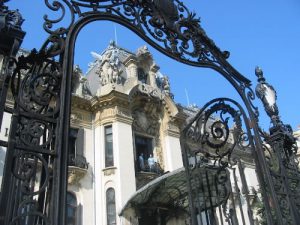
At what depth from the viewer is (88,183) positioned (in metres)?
16.2

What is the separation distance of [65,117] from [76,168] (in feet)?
41.6

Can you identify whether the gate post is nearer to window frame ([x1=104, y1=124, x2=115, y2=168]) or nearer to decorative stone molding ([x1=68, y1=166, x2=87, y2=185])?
decorative stone molding ([x1=68, y1=166, x2=87, y2=185])

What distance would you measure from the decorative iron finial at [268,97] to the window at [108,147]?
37.7 feet

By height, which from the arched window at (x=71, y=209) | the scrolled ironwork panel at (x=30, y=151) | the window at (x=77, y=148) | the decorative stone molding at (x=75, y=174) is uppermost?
the window at (x=77, y=148)

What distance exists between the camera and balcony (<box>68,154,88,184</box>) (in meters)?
15.6

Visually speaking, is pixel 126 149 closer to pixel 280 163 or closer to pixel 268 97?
pixel 268 97

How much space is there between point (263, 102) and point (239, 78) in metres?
0.64

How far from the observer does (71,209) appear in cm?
1534

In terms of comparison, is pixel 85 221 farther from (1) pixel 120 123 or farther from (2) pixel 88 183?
(1) pixel 120 123

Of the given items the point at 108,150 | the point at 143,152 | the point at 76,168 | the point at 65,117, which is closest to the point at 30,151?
the point at 65,117

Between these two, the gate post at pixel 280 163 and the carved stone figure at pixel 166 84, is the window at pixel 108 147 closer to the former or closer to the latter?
the carved stone figure at pixel 166 84

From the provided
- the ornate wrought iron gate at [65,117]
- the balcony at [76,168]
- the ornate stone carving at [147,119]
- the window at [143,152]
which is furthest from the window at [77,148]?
the ornate wrought iron gate at [65,117]

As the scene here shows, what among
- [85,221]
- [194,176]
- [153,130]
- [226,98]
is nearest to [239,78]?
[226,98]

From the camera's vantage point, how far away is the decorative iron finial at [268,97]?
5992 mm
